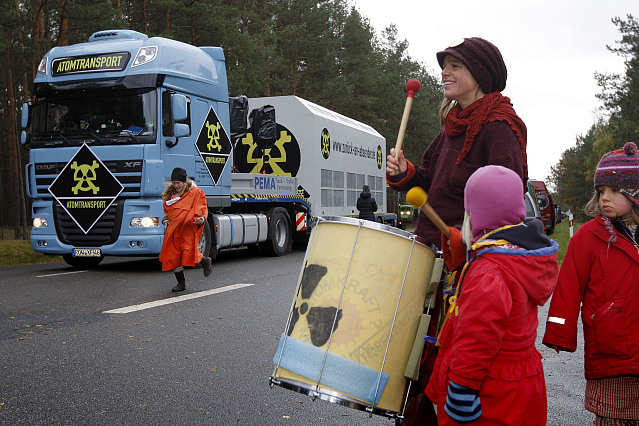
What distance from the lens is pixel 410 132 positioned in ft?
189

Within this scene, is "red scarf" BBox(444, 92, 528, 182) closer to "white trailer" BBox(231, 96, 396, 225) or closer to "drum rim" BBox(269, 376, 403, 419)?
"drum rim" BBox(269, 376, 403, 419)

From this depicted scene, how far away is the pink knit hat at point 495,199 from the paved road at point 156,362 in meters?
2.08

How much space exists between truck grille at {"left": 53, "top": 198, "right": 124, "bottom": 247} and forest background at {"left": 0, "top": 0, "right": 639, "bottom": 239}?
40.2 ft

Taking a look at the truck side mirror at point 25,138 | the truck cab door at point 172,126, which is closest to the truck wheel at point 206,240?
the truck cab door at point 172,126

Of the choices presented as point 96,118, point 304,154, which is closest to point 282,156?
point 304,154

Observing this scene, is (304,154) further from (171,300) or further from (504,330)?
(504,330)

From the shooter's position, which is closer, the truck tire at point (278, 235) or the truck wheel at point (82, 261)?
the truck wheel at point (82, 261)

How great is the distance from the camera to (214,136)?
39.9 feet

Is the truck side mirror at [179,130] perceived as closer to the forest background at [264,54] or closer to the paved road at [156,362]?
the paved road at [156,362]

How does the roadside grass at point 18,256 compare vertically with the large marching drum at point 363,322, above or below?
below

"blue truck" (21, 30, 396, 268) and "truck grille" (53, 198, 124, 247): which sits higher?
"blue truck" (21, 30, 396, 268)

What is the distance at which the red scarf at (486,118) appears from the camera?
9.08 feet

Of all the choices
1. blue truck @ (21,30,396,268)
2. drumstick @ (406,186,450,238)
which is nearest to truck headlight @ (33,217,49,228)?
blue truck @ (21,30,396,268)

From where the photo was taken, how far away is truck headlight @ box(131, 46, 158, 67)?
10.8 meters
